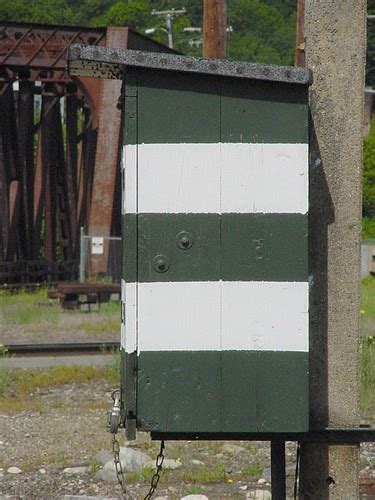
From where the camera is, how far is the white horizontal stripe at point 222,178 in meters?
4.40

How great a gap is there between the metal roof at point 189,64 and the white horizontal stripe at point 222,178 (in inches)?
9.6

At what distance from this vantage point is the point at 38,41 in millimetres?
26156

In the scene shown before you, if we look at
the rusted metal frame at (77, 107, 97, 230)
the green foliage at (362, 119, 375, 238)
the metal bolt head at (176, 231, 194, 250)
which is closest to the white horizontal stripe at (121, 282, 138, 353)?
the metal bolt head at (176, 231, 194, 250)

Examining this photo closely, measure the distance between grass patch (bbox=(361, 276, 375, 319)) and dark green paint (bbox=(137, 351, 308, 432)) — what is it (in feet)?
45.1

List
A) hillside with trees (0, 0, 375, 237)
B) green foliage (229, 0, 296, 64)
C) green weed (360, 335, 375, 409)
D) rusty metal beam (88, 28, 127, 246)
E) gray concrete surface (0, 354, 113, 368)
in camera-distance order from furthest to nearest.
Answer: green foliage (229, 0, 296, 64) < hillside with trees (0, 0, 375, 237) < rusty metal beam (88, 28, 127, 246) < gray concrete surface (0, 354, 113, 368) < green weed (360, 335, 375, 409)

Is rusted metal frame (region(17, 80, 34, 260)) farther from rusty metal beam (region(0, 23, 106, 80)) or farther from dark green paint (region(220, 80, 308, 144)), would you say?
dark green paint (region(220, 80, 308, 144))

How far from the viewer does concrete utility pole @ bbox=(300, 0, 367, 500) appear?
4613 mm

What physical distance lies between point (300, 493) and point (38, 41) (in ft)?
73.1

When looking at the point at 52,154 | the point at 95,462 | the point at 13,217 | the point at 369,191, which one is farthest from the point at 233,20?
the point at 95,462

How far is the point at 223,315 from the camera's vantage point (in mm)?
4402

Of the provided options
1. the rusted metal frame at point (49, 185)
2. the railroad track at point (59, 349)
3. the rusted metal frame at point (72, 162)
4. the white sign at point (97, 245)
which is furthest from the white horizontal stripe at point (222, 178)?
the rusted metal frame at point (72, 162)

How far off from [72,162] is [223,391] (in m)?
26.3

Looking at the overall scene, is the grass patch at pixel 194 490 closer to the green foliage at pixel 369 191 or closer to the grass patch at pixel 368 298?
the grass patch at pixel 368 298

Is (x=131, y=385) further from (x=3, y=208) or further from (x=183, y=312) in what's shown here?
(x=3, y=208)
